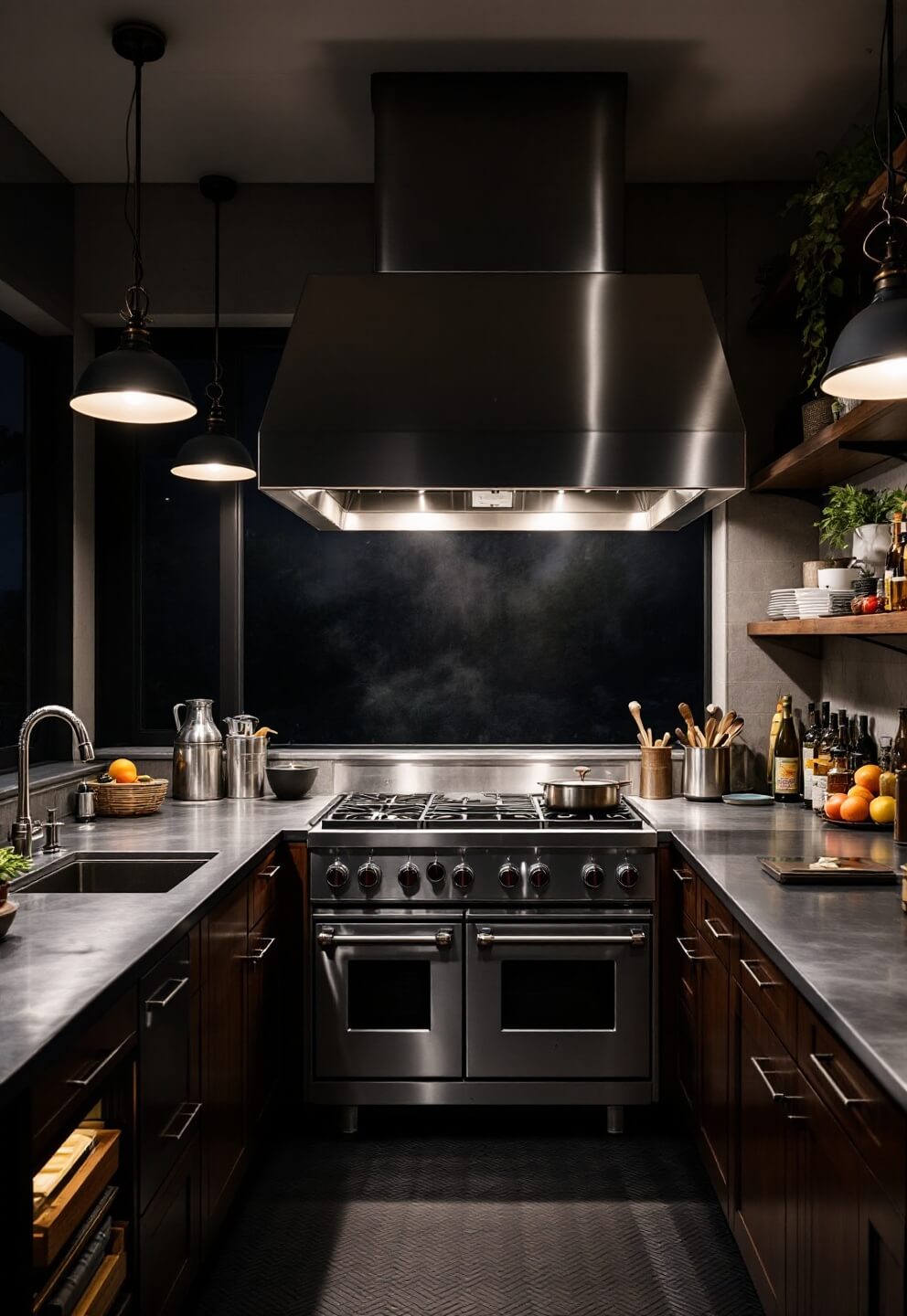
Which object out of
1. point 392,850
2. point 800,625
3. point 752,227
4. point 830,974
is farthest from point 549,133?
point 830,974

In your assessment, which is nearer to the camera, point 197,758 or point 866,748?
point 866,748

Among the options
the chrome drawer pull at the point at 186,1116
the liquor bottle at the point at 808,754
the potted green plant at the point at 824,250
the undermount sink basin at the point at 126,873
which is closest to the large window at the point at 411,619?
the liquor bottle at the point at 808,754

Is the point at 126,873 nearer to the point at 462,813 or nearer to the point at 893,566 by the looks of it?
the point at 462,813

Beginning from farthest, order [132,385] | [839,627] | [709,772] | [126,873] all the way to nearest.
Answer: [709,772], [839,627], [126,873], [132,385]

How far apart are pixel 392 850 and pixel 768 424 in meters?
1.97

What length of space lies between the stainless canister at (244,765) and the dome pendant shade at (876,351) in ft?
7.30

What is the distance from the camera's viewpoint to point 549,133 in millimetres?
3004

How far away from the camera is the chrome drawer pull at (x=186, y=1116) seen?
200cm

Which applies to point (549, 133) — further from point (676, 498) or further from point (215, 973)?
point (215, 973)

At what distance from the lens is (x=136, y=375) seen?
93.4 inches

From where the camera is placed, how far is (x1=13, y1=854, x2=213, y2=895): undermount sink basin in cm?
264

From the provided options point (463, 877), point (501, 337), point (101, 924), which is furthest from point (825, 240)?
point (101, 924)

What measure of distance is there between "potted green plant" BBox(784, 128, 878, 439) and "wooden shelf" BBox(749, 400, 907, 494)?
9cm

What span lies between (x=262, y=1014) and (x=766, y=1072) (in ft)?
4.63
